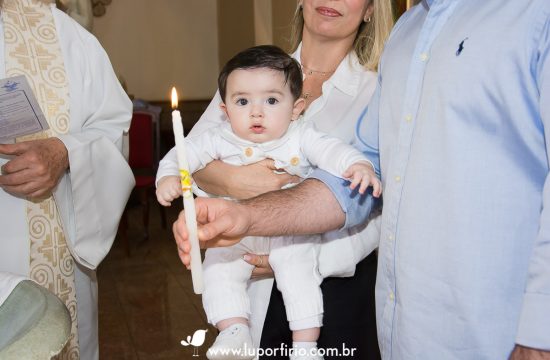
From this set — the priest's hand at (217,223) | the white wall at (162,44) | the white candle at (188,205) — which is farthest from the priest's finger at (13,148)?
the white wall at (162,44)

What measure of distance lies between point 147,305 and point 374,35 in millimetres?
3571

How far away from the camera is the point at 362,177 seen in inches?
60.3

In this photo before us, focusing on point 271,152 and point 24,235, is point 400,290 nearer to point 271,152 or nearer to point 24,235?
point 271,152

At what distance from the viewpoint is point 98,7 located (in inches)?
353

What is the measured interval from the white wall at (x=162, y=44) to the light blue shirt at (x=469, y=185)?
8.23 meters

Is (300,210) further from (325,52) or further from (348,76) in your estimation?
(325,52)

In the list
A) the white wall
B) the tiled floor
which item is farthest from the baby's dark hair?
the white wall

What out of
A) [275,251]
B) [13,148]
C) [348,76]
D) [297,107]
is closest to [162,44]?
[13,148]

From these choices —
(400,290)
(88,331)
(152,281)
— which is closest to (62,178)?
(88,331)

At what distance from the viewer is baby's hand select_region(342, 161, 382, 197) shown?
1511mm

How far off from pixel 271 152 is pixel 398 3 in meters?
2.71

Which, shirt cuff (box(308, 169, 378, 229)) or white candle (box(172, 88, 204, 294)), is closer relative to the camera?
white candle (box(172, 88, 204, 294))

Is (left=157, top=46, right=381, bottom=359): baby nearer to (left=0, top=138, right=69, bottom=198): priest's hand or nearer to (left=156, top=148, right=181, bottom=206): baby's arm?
(left=156, top=148, right=181, bottom=206): baby's arm

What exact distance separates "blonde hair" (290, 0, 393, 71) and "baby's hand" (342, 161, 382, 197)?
566mm
